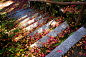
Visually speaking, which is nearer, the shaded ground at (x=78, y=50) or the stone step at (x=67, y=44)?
the shaded ground at (x=78, y=50)

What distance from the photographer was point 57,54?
1952 mm

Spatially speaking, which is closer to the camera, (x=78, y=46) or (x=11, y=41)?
(x=78, y=46)

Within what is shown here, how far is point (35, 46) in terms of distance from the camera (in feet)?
8.55

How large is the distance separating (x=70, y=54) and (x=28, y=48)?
1644 mm

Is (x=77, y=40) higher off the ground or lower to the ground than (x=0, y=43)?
higher

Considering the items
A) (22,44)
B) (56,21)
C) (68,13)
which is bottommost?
(22,44)

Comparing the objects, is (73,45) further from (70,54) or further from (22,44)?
(22,44)

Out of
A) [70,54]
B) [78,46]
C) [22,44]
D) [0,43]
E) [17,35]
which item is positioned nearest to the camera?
[70,54]

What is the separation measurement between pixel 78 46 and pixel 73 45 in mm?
155

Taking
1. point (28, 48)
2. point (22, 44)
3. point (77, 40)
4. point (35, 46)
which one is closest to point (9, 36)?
point (22, 44)

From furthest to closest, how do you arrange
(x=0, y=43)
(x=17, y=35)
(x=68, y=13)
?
(x=68, y=13), (x=17, y=35), (x=0, y=43)

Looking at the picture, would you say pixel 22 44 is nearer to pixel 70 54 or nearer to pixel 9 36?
pixel 9 36

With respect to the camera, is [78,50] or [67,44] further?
[67,44]

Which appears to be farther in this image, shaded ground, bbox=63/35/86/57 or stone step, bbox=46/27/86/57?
stone step, bbox=46/27/86/57
